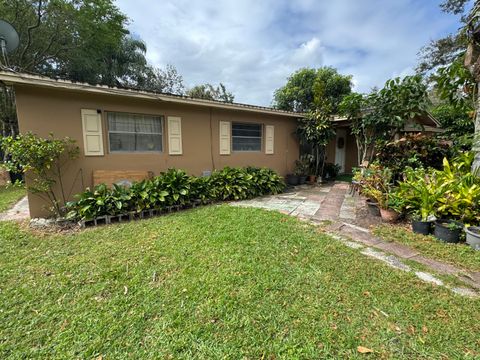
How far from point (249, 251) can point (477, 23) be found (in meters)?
5.77

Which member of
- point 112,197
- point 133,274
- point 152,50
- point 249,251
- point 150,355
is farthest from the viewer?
point 152,50

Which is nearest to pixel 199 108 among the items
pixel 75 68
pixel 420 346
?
pixel 420 346

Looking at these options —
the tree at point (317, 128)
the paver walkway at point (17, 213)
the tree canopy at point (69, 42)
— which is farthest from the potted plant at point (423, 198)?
the tree canopy at point (69, 42)

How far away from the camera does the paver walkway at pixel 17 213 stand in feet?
15.3

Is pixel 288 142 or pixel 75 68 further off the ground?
pixel 75 68

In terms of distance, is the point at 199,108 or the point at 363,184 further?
the point at 199,108

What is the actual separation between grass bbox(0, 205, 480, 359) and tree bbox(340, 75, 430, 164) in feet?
14.3

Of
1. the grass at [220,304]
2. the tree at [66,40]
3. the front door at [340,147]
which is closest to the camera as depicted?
the grass at [220,304]

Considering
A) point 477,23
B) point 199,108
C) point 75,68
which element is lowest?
point 199,108

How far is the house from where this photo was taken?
14.3 ft

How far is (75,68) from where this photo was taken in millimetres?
12086

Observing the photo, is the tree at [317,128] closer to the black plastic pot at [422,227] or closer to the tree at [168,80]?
the black plastic pot at [422,227]

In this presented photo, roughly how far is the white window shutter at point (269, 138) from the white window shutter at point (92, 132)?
5.09 metres

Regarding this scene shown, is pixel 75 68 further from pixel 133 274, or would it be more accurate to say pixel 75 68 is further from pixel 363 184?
pixel 363 184
